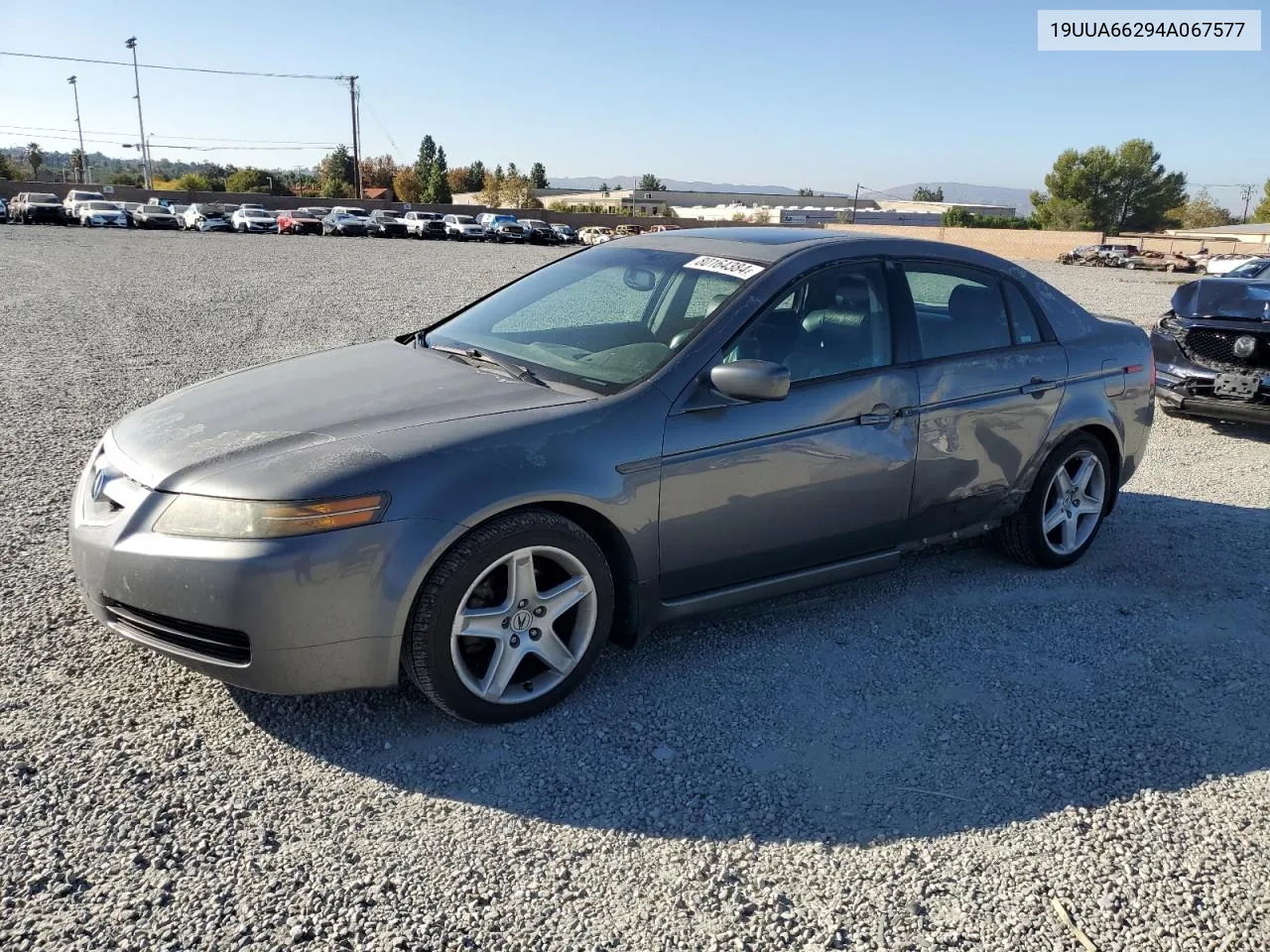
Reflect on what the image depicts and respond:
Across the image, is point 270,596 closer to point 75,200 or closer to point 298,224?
point 298,224

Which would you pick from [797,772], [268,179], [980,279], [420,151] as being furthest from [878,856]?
[420,151]

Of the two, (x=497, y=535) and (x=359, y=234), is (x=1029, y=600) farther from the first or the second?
(x=359, y=234)

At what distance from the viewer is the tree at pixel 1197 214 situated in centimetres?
9181

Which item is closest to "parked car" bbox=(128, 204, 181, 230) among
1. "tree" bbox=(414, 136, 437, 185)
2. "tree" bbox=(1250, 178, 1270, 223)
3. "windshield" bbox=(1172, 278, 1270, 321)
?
"windshield" bbox=(1172, 278, 1270, 321)

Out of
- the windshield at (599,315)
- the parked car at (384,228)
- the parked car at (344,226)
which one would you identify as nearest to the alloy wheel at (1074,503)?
the windshield at (599,315)

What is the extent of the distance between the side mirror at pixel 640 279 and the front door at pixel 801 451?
0.66 meters

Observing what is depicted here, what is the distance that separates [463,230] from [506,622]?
151 feet

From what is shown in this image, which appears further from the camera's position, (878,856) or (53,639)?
(53,639)

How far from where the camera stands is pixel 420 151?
365 feet

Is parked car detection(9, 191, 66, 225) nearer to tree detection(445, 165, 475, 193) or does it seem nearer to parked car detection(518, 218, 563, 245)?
parked car detection(518, 218, 563, 245)

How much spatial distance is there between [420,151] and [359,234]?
70.4m

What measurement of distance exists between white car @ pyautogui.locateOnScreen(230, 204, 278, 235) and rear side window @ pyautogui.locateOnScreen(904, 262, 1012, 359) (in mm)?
45583

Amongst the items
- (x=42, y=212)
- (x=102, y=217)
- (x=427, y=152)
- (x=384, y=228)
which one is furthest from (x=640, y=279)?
(x=427, y=152)

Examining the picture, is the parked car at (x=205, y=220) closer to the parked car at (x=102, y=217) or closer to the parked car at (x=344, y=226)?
the parked car at (x=102, y=217)
